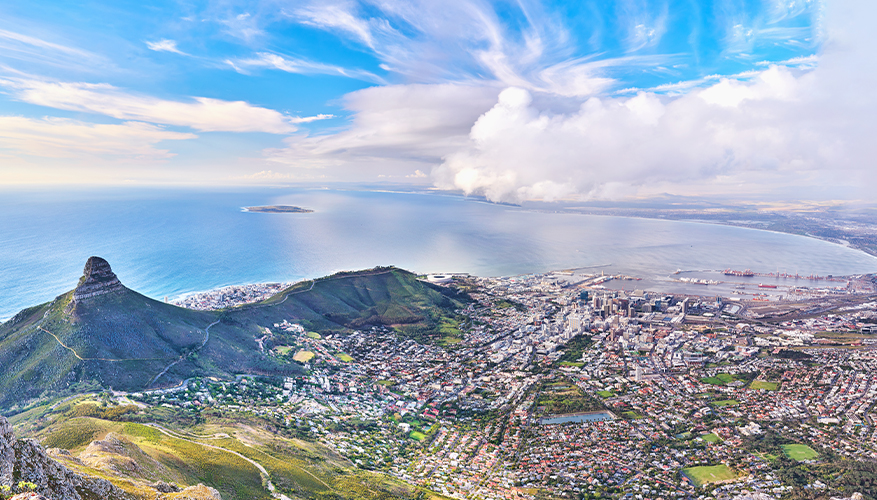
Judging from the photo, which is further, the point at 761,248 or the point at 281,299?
the point at 761,248

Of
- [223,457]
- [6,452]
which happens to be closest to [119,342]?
[223,457]

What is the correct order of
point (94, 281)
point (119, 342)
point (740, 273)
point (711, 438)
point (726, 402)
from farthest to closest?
point (740, 273)
point (94, 281)
point (726, 402)
point (119, 342)
point (711, 438)

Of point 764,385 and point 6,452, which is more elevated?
point 6,452

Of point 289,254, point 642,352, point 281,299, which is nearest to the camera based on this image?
point 642,352

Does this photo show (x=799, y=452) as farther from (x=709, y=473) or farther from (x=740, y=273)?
(x=740, y=273)

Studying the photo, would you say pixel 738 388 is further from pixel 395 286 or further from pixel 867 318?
pixel 395 286

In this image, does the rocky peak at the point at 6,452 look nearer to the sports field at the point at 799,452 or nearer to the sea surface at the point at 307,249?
the sports field at the point at 799,452

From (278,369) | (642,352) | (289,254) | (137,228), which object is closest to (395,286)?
(278,369)
